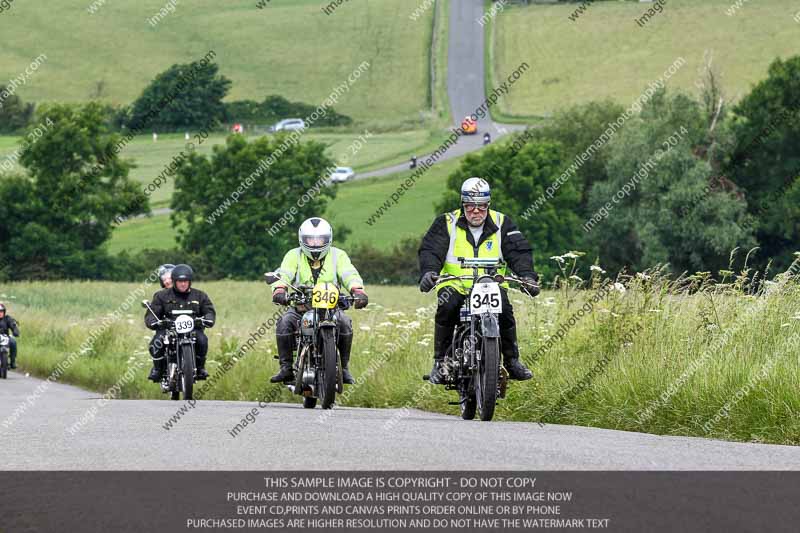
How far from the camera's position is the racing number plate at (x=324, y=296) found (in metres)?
14.0

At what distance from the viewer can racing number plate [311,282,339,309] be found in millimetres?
13977

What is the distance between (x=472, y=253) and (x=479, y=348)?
88 cm

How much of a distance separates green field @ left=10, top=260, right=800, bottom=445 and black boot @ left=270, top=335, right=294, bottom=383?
1383 millimetres

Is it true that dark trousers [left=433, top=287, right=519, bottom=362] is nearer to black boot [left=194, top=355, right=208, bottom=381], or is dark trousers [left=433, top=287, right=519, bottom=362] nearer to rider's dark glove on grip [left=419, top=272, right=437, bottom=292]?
rider's dark glove on grip [left=419, top=272, right=437, bottom=292]

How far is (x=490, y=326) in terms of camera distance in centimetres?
1164

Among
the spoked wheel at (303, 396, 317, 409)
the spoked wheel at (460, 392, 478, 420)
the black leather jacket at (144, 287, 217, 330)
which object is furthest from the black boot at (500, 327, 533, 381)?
the black leather jacket at (144, 287, 217, 330)

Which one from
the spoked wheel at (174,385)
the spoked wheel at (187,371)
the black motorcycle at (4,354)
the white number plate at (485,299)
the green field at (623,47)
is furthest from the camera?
the green field at (623,47)

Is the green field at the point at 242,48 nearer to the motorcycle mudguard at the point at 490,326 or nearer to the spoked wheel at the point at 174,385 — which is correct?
the spoked wheel at the point at 174,385

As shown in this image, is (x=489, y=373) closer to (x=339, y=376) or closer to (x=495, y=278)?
(x=495, y=278)

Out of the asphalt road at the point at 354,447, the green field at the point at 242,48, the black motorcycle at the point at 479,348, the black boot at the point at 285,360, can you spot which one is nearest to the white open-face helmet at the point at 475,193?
the black motorcycle at the point at 479,348

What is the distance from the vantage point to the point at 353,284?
1455cm

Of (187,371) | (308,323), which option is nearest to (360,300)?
(308,323)

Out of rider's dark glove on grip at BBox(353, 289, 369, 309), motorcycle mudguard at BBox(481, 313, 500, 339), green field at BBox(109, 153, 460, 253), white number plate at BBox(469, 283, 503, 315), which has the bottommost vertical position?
green field at BBox(109, 153, 460, 253)
